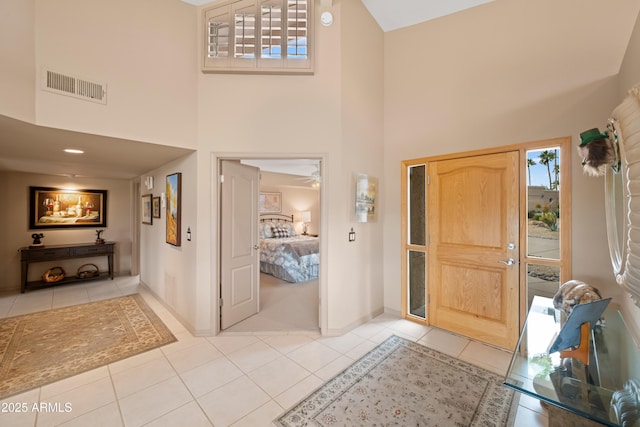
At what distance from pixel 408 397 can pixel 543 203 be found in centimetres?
220

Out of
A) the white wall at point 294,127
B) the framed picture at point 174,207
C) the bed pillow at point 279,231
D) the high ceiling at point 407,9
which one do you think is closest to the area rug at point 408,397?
the white wall at point 294,127

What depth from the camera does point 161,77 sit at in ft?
8.46

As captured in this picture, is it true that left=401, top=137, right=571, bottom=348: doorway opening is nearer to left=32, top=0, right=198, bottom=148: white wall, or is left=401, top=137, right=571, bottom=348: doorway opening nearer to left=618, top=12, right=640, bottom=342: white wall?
left=618, top=12, right=640, bottom=342: white wall

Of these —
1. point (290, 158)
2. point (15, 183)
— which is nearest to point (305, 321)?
point (290, 158)

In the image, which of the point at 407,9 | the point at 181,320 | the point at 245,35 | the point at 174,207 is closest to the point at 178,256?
the point at 174,207

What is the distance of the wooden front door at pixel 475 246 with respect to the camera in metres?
2.60

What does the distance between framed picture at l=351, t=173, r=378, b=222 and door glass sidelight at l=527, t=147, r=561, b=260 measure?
159 centimetres

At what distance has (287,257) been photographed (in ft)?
16.7

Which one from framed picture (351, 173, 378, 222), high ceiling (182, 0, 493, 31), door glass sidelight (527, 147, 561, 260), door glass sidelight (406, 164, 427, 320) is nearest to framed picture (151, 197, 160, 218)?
high ceiling (182, 0, 493, 31)

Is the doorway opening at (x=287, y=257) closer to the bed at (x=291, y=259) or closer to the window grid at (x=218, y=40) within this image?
the bed at (x=291, y=259)

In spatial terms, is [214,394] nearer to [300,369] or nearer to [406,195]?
[300,369]

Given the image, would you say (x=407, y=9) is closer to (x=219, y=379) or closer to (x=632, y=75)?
(x=632, y=75)

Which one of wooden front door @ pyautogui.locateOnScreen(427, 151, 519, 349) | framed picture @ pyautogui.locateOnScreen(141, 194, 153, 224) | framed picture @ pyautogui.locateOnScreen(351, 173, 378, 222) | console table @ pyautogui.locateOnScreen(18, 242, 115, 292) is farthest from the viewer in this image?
console table @ pyautogui.locateOnScreen(18, 242, 115, 292)

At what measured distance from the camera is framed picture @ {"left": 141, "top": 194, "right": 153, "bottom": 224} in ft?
13.7
